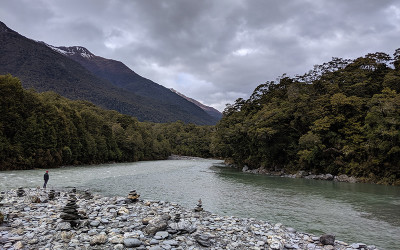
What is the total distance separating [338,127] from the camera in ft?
129

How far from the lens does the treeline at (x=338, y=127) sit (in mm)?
31469

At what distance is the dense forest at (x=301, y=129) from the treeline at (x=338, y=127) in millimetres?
131

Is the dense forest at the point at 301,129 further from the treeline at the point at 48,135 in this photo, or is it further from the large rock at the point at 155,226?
the large rock at the point at 155,226

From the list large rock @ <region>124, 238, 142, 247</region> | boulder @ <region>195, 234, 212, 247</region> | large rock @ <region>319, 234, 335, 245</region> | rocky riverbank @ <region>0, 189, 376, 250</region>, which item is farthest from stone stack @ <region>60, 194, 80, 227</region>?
large rock @ <region>319, 234, 335, 245</region>

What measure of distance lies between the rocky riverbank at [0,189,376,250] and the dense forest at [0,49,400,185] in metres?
27.5

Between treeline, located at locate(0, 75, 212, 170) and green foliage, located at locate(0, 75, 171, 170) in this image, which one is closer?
green foliage, located at locate(0, 75, 171, 170)

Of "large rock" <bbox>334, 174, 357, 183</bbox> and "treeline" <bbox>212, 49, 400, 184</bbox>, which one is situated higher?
"treeline" <bbox>212, 49, 400, 184</bbox>

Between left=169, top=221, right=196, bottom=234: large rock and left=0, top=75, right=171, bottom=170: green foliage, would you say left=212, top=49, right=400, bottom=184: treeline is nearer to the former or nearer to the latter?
left=169, top=221, right=196, bottom=234: large rock

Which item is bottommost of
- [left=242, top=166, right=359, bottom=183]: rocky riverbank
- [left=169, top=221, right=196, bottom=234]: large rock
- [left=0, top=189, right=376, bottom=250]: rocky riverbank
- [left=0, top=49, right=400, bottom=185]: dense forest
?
[left=242, top=166, right=359, bottom=183]: rocky riverbank

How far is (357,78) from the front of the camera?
138 feet

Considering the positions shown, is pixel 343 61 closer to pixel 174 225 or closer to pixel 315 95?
pixel 315 95

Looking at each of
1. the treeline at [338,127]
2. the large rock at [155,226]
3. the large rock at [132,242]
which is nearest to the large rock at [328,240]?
the large rock at [155,226]

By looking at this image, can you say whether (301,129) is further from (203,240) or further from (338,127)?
(203,240)

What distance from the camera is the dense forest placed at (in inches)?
1284
